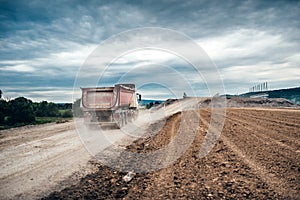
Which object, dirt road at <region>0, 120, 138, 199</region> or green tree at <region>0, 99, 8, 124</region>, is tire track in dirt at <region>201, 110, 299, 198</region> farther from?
green tree at <region>0, 99, 8, 124</region>

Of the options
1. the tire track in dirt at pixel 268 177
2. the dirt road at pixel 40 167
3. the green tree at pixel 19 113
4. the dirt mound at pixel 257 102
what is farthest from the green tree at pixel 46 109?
the tire track in dirt at pixel 268 177

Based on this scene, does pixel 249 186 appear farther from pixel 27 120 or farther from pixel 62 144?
pixel 27 120

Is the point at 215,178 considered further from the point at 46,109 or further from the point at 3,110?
the point at 46,109

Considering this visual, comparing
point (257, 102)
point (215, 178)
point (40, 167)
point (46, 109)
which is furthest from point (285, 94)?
point (40, 167)

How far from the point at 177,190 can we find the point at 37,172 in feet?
12.7

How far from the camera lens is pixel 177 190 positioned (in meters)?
5.39

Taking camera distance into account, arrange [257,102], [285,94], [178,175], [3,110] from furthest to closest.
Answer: [285,94] < [257,102] < [3,110] < [178,175]

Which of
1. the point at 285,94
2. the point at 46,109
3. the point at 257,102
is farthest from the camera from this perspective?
the point at 285,94

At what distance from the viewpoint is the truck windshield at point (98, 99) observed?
682 inches

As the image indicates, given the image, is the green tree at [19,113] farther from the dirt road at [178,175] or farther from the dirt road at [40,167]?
the dirt road at [178,175]

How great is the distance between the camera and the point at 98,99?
1742 centimetres

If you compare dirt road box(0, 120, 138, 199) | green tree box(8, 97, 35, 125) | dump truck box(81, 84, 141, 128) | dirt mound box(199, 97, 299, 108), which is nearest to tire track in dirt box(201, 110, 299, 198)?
dirt road box(0, 120, 138, 199)

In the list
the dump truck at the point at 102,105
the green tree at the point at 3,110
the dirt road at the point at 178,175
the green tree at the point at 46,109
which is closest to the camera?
the dirt road at the point at 178,175

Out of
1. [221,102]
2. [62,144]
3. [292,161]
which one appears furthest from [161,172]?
[221,102]
